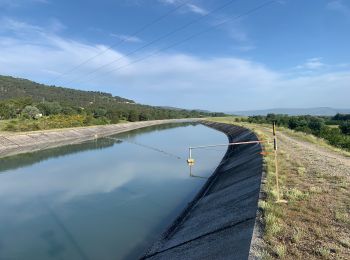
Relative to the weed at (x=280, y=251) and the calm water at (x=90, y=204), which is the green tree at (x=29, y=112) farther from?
the weed at (x=280, y=251)

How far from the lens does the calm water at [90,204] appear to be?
1288 cm

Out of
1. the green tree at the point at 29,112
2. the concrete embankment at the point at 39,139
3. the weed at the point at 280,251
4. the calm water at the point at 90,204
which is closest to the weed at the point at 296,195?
the weed at the point at 280,251

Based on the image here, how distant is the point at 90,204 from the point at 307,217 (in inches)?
487

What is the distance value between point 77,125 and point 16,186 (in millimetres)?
55025

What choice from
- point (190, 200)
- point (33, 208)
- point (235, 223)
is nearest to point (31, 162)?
point (33, 208)

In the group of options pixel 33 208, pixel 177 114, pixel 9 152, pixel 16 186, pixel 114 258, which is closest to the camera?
pixel 114 258

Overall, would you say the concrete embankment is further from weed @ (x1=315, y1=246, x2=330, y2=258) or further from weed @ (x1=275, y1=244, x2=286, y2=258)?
weed @ (x1=315, y1=246, x2=330, y2=258)

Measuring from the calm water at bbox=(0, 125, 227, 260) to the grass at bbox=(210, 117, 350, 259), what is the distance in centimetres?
526

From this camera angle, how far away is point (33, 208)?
726 inches

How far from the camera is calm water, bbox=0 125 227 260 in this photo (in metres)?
12.9

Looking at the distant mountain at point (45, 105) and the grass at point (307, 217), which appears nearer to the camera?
the grass at point (307, 217)

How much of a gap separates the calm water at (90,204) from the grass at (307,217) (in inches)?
207

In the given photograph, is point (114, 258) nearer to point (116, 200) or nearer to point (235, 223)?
point (235, 223)

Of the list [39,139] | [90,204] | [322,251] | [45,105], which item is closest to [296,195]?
[322,251]
